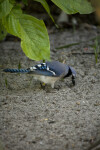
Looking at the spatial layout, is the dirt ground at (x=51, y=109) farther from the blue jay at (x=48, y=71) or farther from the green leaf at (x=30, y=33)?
the green leaf at (x=30, y=33)

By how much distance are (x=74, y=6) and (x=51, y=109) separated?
1.25 m

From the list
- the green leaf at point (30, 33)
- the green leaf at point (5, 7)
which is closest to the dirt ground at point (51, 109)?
the green leaf at point (30, 33)

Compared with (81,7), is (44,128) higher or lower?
lower

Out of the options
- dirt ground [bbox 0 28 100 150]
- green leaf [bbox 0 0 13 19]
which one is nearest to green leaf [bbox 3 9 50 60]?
green leaf [bbox 0 0 13 19]

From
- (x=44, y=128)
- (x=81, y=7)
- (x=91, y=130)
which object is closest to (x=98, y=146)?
(x=91, y=130)

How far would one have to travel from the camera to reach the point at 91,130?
290cm

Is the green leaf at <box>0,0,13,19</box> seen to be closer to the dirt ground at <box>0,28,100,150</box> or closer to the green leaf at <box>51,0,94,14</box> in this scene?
the green leaf at <box>51,0,94,14</box>

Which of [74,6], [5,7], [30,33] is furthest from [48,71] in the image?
[5,7]

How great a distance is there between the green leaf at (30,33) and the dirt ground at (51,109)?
0.70 metres

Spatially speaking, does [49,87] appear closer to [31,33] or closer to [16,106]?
[16,106]

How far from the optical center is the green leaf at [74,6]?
3.31 meters

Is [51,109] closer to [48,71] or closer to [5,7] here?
[48,71]

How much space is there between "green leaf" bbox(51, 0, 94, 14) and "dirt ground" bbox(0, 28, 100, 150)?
1.12m

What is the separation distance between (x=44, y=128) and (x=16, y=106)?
618mm
